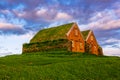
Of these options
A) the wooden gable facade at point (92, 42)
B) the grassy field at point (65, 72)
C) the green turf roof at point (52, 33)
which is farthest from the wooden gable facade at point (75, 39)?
the grassy field at point (65, 72)

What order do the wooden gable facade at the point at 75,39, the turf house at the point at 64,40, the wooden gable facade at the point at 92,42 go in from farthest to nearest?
the wooden gable facade at the point at 92,42 → the wooden gable facade at the point at 75,39 → the turf house at the point at 64,40

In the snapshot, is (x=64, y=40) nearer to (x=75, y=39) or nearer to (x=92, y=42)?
(x=75, y=39)

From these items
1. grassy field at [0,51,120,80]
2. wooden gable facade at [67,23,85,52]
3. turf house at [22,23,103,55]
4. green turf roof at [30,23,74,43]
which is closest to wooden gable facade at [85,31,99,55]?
turf house at [22,23,103,55]

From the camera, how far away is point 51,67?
3375 cm

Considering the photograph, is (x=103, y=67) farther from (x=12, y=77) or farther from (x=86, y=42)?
(x=86, y=42)

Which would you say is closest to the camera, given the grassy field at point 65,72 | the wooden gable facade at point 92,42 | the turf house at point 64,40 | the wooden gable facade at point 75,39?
the grassy field at point 65,72

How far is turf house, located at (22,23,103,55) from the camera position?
239 ft

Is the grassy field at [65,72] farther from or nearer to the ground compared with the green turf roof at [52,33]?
nearer to the ground

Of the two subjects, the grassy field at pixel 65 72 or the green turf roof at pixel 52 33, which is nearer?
the grassy field at pixel 65 72

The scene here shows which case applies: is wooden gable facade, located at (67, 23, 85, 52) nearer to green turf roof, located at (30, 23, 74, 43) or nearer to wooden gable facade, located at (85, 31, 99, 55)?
green turf roof, located at (30, 23, 74, 43)

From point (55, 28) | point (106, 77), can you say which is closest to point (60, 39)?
point (55, 28)

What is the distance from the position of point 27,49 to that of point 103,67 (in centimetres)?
4813

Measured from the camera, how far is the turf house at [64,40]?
7288cm

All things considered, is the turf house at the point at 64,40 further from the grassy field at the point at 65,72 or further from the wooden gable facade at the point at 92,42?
the grassy field at the point at 65,72
